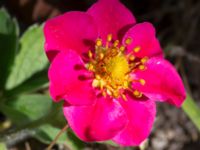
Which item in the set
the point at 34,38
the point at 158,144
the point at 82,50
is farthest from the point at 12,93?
the point at 158,144

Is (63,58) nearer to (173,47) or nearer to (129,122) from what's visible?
(129,122)

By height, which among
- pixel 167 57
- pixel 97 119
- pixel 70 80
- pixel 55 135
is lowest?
pixel 167 57

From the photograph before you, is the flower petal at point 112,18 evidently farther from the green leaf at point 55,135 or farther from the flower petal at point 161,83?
the green leaf at point 55,135

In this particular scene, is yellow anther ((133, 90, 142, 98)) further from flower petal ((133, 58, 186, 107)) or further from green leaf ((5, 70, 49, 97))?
green leaf ((5, 70, 49, 97))

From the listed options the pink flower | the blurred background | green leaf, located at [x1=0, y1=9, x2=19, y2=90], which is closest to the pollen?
the pink flower

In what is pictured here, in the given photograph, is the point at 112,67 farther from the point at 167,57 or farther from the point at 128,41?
the point at 167,57

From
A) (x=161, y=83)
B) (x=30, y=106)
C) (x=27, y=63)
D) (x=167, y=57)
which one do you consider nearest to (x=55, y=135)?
(x=30, y=106)

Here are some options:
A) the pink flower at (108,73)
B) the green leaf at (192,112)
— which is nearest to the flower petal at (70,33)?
the pink flower at (108,73)
